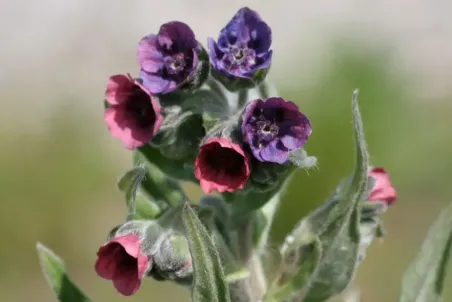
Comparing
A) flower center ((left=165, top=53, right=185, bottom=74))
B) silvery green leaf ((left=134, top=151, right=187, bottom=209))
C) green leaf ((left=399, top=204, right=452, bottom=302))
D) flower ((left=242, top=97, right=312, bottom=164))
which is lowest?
green leaf ((left=399, top=204, right=452, bottom=302))

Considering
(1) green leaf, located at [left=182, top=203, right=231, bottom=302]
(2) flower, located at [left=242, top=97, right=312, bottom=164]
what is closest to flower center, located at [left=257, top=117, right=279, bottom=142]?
(2) flower, located at [left=242, top=97, right=312, bottom=164]

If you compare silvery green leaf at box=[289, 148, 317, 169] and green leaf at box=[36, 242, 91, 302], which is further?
green leaf at box=[36, 242, 91, 302]

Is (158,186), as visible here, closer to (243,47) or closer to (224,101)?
(224,101)

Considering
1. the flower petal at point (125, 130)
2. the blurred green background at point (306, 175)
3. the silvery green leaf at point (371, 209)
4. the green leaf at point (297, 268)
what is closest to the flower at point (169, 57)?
the flower petal at point (125, 130)

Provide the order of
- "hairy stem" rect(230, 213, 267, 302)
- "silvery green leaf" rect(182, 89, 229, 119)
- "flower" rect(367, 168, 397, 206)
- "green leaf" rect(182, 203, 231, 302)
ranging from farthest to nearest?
1. "flower" rect(367, 168, 397, 206)
2. "hairy stem" rect(230, 213, 267, 302)
3. "silvery green leaf" rect(182, 89, 229, 119)
4. "green leaf" rect(182, 203, 231, 302)

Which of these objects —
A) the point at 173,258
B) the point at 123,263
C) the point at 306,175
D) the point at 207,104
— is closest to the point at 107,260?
the point at 123,263

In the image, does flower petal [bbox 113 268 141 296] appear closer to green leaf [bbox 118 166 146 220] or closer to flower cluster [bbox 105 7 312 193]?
green leaf [bbox 118 166 146 220]

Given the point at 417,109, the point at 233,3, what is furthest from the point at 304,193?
the point at 233,3
